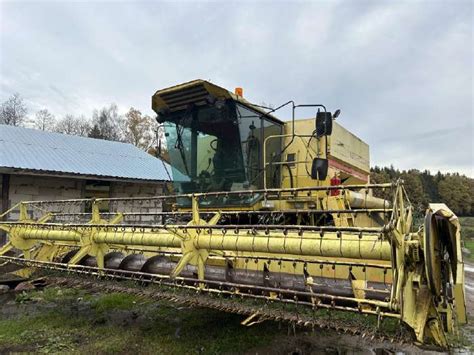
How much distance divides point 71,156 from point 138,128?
23.7 metres

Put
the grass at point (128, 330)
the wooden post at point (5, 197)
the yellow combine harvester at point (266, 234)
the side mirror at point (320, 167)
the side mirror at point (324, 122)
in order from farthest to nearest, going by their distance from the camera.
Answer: the wooden post at point (5, 197) < the side mirror at point (324, 122) < the side mirror at point (320, 167) < the grass at point (128, 330) < the yellow combine harvester at point (266, 234)

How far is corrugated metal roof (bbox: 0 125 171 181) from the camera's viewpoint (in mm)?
9535

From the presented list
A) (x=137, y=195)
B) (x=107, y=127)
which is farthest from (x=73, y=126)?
(x=137, y=195)

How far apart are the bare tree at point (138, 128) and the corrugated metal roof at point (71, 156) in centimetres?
1923

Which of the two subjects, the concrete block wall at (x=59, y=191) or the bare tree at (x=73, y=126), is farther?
the bare tree at (x=73, y=126)

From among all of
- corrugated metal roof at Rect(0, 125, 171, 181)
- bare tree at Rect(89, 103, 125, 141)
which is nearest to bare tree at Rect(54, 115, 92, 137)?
bare tree at Rect(89, 103, 125, 141)

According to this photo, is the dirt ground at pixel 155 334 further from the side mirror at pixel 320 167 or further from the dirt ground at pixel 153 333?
the side mirror at pixel 320 167

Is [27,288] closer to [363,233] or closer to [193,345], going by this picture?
[193,345]

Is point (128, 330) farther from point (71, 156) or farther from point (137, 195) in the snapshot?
point (137, 195)

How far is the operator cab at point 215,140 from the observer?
5.07m

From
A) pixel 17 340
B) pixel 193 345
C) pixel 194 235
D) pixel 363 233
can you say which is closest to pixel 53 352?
pixel 17 340

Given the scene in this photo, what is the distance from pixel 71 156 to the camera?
11078mm

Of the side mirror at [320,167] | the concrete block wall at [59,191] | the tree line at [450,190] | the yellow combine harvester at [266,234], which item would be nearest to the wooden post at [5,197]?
the concrete block wall at [59,191]

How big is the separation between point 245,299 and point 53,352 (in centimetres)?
192
